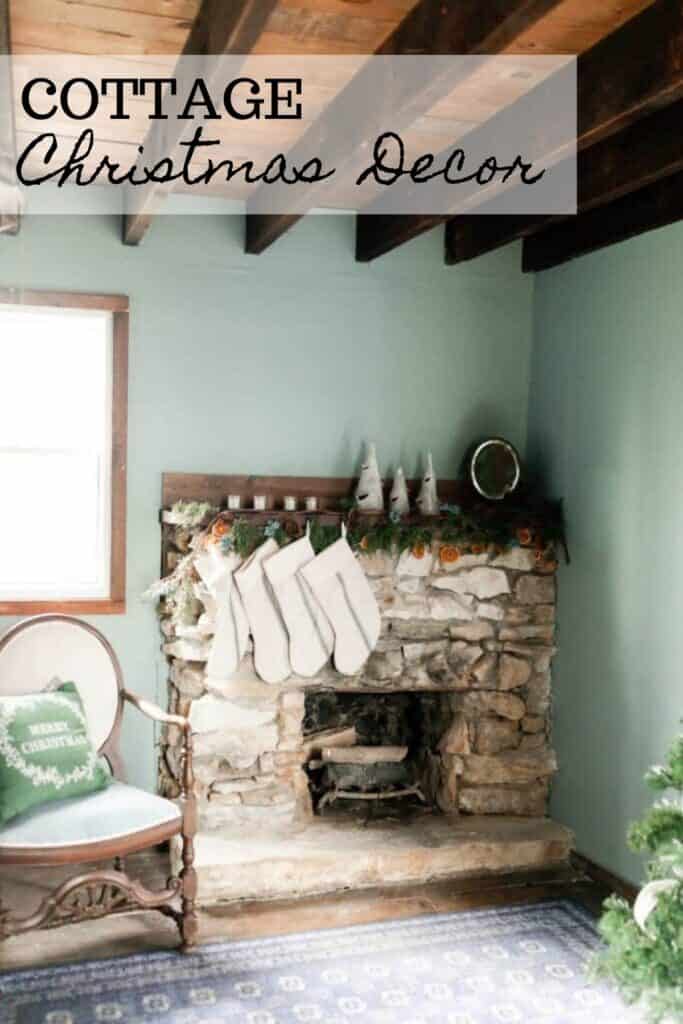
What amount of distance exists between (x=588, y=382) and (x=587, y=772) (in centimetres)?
149

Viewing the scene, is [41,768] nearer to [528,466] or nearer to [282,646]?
[282,646]

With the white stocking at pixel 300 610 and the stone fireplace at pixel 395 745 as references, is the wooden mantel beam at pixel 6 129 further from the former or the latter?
the white stocking at pixel 300 610

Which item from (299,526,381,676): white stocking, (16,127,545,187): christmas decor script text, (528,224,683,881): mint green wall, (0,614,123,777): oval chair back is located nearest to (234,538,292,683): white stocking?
(299,526,381,676): white stocking

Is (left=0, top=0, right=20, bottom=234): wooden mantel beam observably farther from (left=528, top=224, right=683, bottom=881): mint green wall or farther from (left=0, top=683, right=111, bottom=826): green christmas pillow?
(left=528, top=224, right=683, bottom=881): mint green wall

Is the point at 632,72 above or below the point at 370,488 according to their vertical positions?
above

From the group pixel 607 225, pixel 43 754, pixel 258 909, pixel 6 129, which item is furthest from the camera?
pixel 607 225

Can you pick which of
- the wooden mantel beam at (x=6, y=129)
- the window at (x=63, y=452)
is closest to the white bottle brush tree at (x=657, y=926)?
the window at (x=63, y=452)

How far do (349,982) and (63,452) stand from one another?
2.09m

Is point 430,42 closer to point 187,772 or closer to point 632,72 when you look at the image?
point 632,72

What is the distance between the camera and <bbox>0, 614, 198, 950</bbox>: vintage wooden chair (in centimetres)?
293

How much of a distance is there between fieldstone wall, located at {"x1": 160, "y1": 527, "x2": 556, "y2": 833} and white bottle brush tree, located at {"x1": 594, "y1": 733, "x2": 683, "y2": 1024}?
4.96 ft

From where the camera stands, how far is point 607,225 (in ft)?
11.9

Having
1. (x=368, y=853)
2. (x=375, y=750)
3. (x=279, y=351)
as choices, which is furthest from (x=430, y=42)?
(x=375, y=750)

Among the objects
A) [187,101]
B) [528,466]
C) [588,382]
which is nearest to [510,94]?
[187,101]
